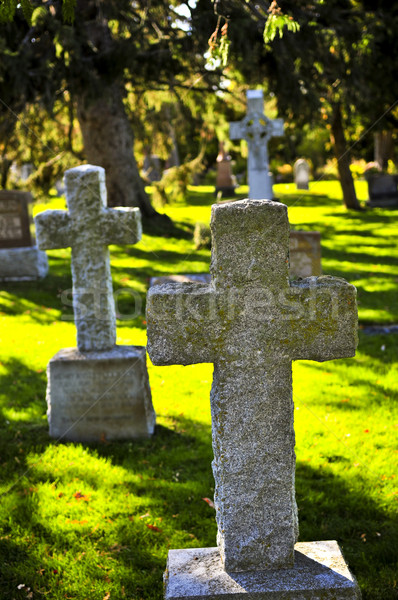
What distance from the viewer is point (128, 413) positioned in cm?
526

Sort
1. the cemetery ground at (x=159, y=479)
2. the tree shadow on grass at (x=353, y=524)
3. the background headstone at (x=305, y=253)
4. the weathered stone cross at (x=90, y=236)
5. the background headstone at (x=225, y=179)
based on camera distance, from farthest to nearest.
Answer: the background headstone at (x=225, y=179)
the background headstone at (x=305, y=253)
the weathered stone cross at (x=90, y=236)
the cemetery ground at (x=159, y=479)
the tree shadow on grass at (x=353, y=524)

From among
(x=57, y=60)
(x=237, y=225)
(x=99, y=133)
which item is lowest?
(x=237, y=225)


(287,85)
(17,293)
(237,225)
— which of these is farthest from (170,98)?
(237,225)

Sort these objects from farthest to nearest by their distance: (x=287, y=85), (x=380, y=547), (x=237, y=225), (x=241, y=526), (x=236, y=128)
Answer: (x=236, y=128), (x=287, y=85), (x=380, y=547), (x=241, y=526), (x=237, y=225)

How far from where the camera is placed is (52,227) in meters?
5.08

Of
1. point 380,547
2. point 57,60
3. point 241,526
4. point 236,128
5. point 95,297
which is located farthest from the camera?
point 236,128

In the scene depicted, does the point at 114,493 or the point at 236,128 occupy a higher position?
the point at 236,128

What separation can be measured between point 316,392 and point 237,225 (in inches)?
154

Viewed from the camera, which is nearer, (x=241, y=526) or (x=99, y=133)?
(x=241, y=526)

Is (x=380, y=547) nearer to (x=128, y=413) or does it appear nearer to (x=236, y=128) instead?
(x=128, y=413)

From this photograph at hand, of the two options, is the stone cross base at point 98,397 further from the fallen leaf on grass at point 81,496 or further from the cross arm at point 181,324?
the cross arm at point 181,324

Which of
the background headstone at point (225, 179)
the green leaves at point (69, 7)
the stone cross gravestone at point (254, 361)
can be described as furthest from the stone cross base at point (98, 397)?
the background headstone at point (225, 179)

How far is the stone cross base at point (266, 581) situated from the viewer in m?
2.54

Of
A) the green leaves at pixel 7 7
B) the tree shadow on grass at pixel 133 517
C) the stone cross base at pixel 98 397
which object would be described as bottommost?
the tree shadow on grass at pixel 133 517
